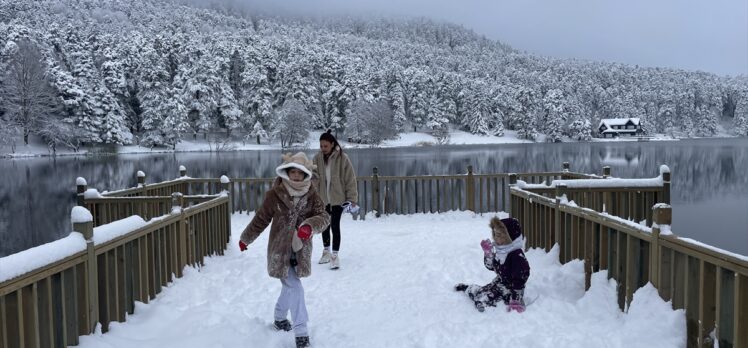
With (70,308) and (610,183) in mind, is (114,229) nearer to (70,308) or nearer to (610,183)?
(70,308)

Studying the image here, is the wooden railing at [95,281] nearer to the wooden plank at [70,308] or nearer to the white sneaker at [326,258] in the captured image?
the wooden plank at [70,308]

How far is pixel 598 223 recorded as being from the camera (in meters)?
5.34

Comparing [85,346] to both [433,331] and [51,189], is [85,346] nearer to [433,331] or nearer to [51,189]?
[433,331]

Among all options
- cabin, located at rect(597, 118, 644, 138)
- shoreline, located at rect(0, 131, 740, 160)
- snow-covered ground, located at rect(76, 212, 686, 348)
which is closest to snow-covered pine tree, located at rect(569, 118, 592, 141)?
shoreline, located at rect(0, 131, 740, 160)

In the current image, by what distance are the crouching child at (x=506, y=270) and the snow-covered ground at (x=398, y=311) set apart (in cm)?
12

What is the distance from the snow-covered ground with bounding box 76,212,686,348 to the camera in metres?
4.34

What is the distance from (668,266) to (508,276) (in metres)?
1.55

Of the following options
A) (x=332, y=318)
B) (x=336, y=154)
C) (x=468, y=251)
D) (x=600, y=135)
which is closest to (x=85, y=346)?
(x=332, y=318)

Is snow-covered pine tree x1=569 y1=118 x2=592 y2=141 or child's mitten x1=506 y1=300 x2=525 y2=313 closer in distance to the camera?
child's mitten x1=506 y1=300 x2=525 y2=313

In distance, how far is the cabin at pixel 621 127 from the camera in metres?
112

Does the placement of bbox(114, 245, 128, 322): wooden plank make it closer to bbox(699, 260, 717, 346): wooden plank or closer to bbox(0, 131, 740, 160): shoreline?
bbox(699, 260, 717, 346): wooden plank

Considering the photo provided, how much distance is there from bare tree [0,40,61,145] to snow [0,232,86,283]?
59668mm

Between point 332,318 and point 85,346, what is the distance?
218cm

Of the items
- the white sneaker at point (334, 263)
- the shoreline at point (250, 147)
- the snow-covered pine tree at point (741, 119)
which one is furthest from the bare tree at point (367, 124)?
the snow-covered pine tree at point (741, 119)
